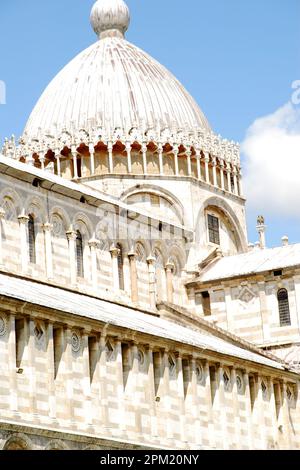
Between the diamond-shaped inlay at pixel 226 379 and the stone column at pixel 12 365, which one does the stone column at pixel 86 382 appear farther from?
the diamond-shaped inlay at pixel 226 379

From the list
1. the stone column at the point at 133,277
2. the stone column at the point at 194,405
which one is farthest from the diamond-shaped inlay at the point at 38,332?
the stone column at the point at 133,277

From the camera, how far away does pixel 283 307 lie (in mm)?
54656

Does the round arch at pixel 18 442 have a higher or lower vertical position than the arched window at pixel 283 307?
lower

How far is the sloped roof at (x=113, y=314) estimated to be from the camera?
39.0 metres

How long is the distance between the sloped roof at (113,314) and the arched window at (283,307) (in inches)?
160

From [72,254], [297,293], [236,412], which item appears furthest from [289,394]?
[72,254]

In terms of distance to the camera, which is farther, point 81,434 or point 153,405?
point 153,405

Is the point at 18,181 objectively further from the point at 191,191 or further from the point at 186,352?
the point at 191,191

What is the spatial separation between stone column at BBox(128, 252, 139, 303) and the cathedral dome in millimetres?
8404

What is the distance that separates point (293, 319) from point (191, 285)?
519cm

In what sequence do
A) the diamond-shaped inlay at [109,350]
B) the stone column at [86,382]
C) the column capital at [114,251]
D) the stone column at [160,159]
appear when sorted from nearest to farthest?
the stone column at [86,382], the diamond-shaped inlay at [109,350], the column capital at [114,251], the stone column at [160,159]

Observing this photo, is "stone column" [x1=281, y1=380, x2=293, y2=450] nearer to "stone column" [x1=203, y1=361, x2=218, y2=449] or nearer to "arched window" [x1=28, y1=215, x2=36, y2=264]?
"stone column" [x1=203, y1=361, x2=218, y2=449]

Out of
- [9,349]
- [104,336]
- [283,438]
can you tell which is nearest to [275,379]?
[283,438]

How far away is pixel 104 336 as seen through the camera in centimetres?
4047
